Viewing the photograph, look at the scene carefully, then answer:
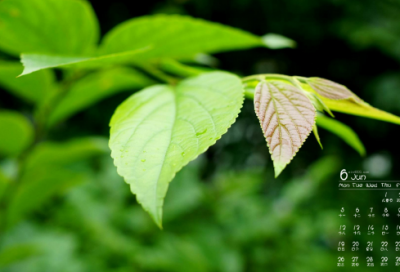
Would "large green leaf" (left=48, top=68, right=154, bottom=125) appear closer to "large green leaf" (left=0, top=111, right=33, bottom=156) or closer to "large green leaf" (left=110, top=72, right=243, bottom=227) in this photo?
"large green leaf" (left=0, top=111, right=33, bottom=156)

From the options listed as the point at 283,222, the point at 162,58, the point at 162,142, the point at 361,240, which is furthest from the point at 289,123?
the point at 361,240

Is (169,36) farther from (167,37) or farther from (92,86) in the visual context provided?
(92,86)

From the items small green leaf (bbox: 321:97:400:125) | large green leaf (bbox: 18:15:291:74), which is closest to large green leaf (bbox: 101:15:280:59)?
large green leaf (bbox: 18:15:291:74)

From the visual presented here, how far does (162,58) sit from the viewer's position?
57 cm

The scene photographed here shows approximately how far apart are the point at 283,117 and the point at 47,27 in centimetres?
41

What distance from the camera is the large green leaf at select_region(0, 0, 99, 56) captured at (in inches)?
20.1

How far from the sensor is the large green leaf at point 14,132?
0.73 m

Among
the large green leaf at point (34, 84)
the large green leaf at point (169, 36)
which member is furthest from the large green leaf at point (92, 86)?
the large green leaf at point (169, 36)

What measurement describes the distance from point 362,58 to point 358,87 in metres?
0.24

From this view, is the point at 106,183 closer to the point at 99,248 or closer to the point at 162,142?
the point at 99,248

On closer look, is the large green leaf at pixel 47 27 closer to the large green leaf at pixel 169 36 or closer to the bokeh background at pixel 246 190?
the large green leaf at pixel 169 36

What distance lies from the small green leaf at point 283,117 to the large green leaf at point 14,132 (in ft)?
1.86

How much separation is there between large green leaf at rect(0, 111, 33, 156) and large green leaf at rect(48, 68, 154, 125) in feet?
0.20
